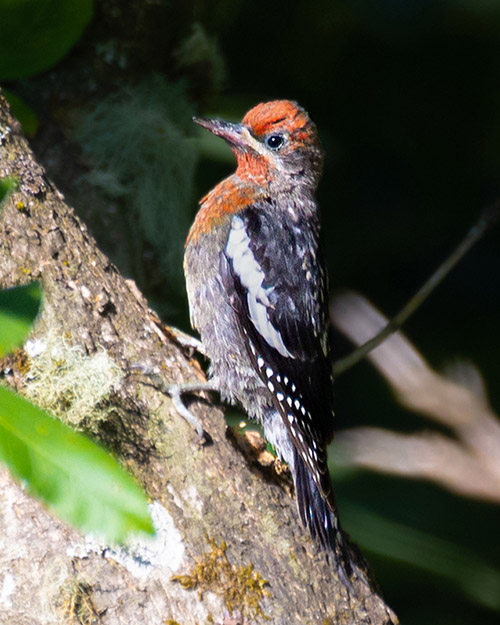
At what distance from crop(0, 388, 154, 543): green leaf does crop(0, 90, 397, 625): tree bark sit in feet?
2.25

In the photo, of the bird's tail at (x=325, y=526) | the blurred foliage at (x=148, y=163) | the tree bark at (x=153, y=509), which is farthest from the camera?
the blurred foliage at (x=148, y=163)

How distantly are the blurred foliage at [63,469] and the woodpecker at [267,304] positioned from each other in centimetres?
122

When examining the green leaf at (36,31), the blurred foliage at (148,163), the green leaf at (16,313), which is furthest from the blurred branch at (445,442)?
the green leaf at (36,31)

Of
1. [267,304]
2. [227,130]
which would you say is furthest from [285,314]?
[227,130]

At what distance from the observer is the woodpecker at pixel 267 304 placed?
2273 millimetres

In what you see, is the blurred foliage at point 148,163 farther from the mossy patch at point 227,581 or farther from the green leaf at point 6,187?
the green leaf at point 6,187

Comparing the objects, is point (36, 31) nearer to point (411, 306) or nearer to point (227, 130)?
point (227, 130)

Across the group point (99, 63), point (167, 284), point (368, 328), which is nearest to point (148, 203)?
point (167, 284)

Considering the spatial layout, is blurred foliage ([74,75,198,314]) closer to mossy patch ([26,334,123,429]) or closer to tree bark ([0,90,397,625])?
tree bark ([0,90,397,625])

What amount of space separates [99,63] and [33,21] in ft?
1.97

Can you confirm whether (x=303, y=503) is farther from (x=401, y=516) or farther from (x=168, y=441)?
(x=401, y=516)

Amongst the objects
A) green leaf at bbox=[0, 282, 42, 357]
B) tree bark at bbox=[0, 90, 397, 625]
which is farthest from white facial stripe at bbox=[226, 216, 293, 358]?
green leaf at bbox=[0, 282, 42, 357]

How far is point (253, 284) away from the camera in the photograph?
2.37 meters

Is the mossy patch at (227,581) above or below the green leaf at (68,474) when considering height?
below
